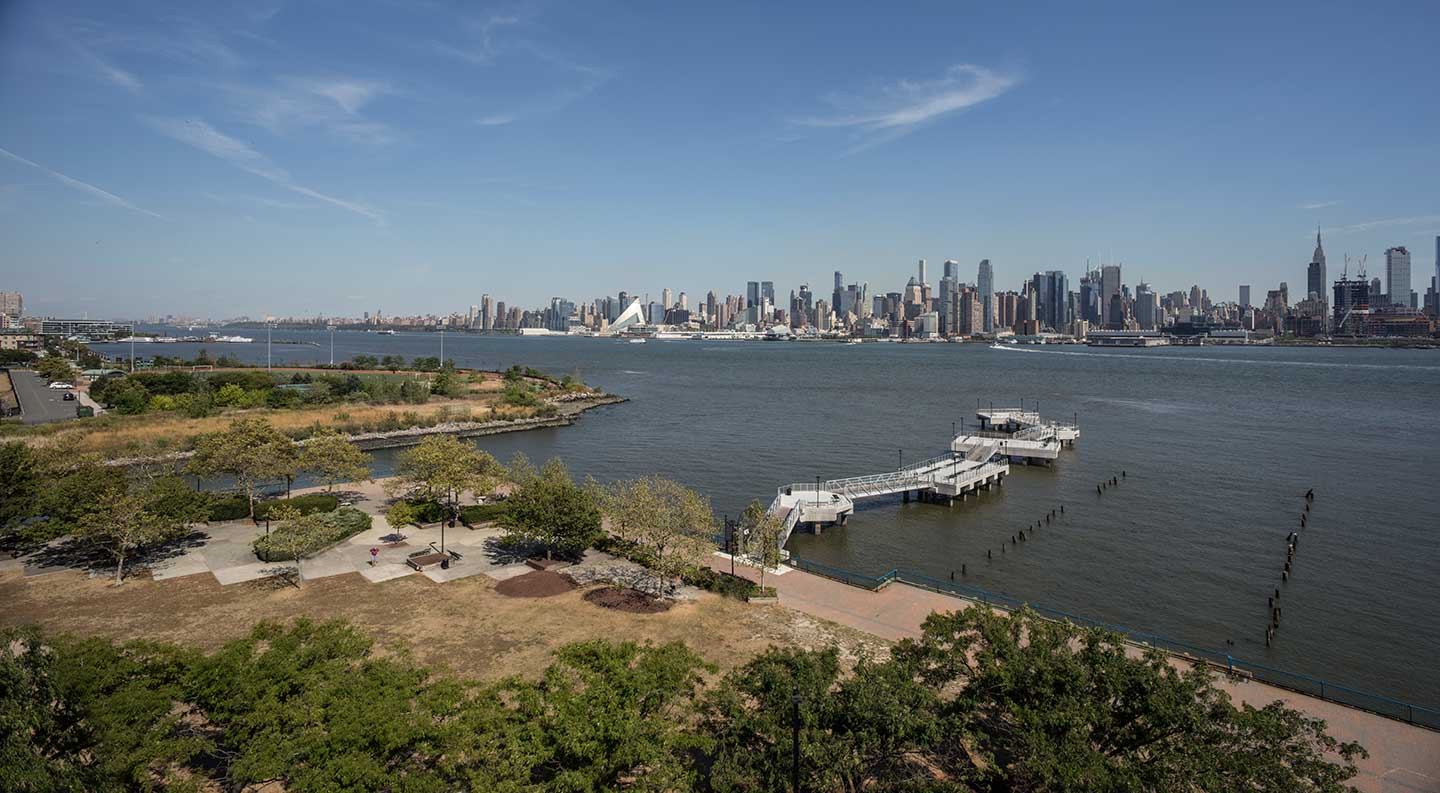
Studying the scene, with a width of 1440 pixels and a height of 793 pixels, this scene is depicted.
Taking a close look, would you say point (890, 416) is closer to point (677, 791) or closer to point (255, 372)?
point (677, 791)

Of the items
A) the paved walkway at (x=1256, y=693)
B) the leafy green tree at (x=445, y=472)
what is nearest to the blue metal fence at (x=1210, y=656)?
the paved walkway at (x=1256, y=693)

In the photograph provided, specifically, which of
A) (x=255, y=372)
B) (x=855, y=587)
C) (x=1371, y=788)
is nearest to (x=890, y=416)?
(x=855, y=587)

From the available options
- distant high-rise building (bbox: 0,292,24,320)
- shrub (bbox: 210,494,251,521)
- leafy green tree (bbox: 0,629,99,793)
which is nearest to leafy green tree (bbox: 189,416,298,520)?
shrub (bbox: 210,494,251,521)

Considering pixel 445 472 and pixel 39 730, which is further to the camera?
pixel 445 472

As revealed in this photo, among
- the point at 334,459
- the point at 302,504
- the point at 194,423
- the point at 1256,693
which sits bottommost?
the point at 1256,693

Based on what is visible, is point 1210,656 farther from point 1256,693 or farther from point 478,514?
point 478,514

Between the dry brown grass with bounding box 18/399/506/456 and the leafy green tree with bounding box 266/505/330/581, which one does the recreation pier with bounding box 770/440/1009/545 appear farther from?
the dry brown grass with bounding box 18/399/506/456

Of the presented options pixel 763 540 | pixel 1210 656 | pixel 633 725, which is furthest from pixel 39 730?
pixel 1210 656
